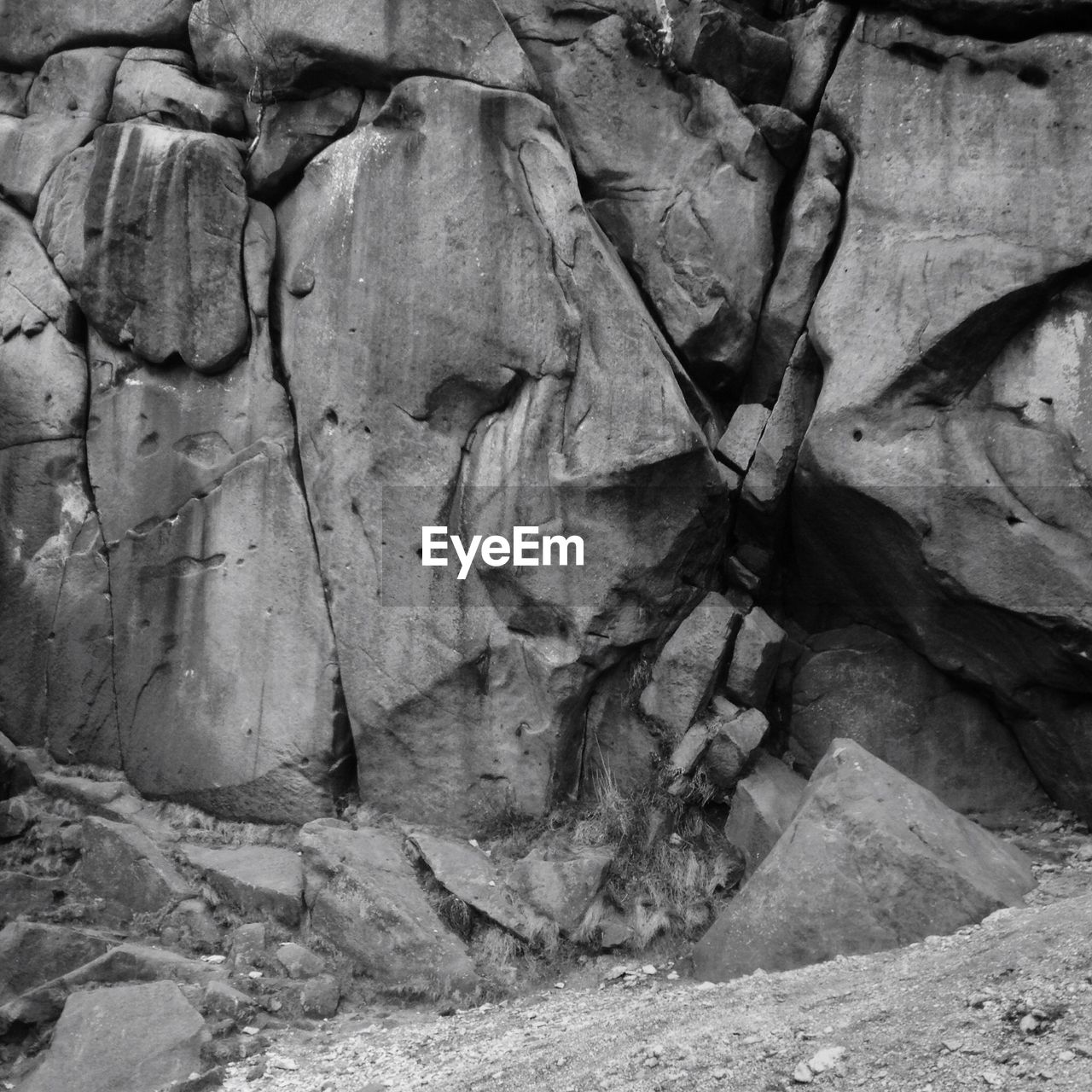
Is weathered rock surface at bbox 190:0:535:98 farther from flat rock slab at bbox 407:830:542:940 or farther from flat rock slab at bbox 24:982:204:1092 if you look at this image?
flat rock slab at bbox 24:982:204:1092

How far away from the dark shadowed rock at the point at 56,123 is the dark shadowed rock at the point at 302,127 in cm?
172

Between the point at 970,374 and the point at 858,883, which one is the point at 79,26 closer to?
the point at 970,374

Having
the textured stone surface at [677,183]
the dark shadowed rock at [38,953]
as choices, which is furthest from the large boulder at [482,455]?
the dark shadowed rock at [38,953]

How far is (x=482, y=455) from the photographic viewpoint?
9227 millimetres

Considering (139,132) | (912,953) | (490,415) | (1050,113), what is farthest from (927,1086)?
(139,132)

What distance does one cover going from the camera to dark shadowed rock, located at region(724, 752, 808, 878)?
27.7ft

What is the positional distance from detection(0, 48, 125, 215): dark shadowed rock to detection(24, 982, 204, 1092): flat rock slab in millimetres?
6886

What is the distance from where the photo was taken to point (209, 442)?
9789 millimetres

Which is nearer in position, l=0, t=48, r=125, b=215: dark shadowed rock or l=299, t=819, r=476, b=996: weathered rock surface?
l=299, t=819, r=476, b=996: weathered rock surface

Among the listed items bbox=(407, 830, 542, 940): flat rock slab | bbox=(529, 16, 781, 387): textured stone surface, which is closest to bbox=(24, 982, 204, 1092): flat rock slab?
bbox=(407, 830, 542, 940): flat rock slab

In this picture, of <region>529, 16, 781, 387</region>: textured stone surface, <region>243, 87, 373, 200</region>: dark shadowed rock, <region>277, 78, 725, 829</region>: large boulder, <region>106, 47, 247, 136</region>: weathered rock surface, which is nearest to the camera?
<region>277, 78, 725, 829</region>: large boulder

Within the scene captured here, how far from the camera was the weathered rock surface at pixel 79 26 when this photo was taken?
10391mm

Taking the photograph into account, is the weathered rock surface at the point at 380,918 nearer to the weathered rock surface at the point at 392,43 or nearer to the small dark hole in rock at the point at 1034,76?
the weathered rock surface at the point at 392,43

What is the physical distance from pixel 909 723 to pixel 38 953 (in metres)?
6.41
